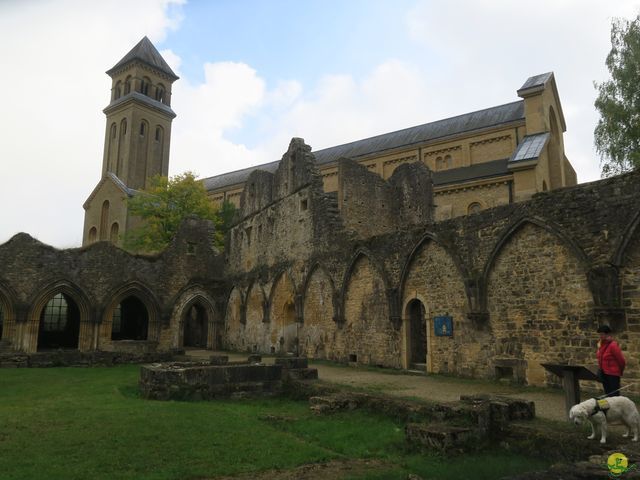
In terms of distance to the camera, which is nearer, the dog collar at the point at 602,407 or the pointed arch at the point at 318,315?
the dog collar at the point at 602,407

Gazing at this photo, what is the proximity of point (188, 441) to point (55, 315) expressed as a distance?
19424 millimetres

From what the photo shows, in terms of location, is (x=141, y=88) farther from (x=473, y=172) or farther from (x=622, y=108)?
(x=622, y=108)

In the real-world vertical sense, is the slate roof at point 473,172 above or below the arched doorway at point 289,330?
above

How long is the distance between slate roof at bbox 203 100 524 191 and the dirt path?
2462cm

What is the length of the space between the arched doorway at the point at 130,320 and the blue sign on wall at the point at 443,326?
15208 mm

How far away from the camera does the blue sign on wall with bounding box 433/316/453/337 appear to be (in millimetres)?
12406

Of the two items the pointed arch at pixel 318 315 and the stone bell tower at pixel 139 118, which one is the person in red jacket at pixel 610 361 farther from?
the stone bell tower at pixel 139 118

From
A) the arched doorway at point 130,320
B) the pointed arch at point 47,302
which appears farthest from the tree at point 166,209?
the pointed arch at point 47,302

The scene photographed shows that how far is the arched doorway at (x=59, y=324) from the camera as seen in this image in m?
22.6

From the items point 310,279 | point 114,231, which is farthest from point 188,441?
point 114,231

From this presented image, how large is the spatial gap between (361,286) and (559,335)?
6.60m

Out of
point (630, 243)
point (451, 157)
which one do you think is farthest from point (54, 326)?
point (451, 157)

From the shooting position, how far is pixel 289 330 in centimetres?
1956

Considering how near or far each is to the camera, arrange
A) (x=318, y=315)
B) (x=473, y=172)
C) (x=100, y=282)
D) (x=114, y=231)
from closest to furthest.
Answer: (x=318, y=315) < (x=100, y=282) < (x=473, y=172) < (x=114, y=231)
